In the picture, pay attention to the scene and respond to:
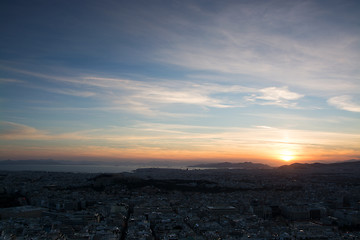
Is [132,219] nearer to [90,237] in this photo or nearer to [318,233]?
[90,237]

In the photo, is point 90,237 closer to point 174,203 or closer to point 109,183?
point 174,203

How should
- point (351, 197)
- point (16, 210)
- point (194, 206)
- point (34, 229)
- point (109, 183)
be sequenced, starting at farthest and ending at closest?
point (109, 183) → point (351, 197) → point (194, 206) → point (16, 210) → point (34, 229)

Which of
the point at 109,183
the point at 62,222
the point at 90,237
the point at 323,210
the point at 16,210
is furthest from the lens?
the point at 109,183

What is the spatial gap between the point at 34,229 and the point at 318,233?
1506cm

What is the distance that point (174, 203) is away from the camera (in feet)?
96.3

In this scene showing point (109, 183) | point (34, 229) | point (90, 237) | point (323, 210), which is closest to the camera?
point (90, 237)

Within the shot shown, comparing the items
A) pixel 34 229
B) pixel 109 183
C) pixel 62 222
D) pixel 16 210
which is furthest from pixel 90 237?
pixel 109 183

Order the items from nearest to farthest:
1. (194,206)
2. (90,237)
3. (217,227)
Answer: (90,237), (217,227), (194,206)

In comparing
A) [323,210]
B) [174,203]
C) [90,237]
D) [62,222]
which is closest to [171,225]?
[90,237]

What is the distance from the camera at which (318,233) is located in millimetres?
17344

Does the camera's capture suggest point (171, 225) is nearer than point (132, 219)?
Yes

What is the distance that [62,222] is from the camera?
19547 mm

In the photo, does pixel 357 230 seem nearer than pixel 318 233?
No

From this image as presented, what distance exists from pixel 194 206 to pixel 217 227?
9.13 metres
